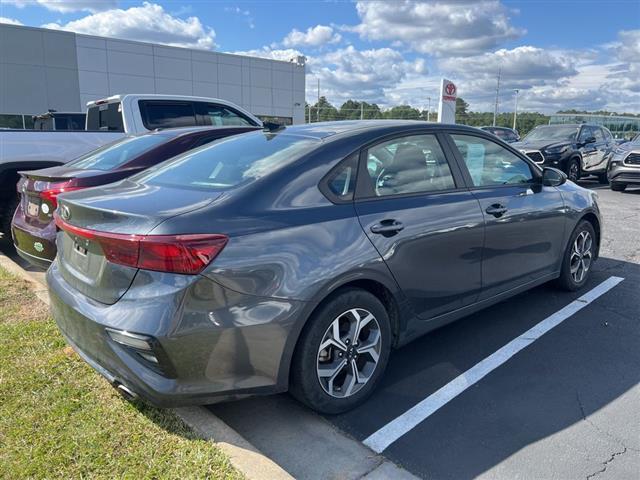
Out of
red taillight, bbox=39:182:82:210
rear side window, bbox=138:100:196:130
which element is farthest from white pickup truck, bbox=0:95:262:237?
red taillight, bbox=39:182:82:210

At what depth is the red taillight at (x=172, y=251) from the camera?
2.37 meters

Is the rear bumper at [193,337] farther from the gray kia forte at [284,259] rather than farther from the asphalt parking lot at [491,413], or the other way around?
the asphalt parking lot at [491,413]

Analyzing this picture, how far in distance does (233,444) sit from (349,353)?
32.1 inches

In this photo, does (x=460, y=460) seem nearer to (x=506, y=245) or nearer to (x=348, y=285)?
(x=348, y=285)

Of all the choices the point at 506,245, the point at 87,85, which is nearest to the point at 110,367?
the point at 506,245

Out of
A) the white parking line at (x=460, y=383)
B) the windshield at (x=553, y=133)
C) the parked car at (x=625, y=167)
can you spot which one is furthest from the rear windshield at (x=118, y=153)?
the windshield at (x=553, y=133)

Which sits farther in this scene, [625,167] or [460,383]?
[625,167]

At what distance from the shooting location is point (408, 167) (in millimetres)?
3467

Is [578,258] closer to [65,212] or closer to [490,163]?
[490,163]

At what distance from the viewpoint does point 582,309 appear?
464 cm

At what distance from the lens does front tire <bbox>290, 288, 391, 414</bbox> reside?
276 centimetres

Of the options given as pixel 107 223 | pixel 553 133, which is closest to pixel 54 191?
pixel 107 223

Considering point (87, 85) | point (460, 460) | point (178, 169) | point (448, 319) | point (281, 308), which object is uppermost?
point (87, 85)

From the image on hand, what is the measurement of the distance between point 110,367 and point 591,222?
184 inches
